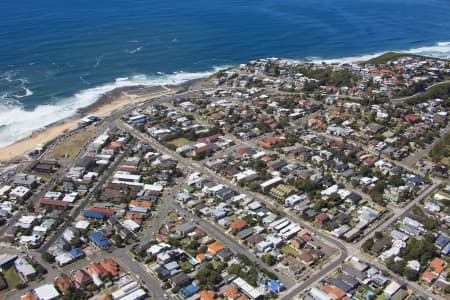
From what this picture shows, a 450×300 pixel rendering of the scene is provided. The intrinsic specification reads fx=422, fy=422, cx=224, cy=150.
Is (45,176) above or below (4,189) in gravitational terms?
below

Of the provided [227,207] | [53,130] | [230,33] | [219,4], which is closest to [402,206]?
[227,207]

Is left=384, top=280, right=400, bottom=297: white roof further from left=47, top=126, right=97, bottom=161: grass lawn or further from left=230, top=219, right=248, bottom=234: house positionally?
left=47, top=126, right=97, bottom=161: grass lawn

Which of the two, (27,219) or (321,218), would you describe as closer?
(321,218)

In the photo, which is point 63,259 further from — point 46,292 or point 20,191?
point 20,191

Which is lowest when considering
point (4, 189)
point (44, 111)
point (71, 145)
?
point (4, 189)

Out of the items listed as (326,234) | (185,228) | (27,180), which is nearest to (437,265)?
(326,234)

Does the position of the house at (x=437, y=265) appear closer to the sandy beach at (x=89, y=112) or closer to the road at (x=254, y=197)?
the road at (x=254, y=197)
